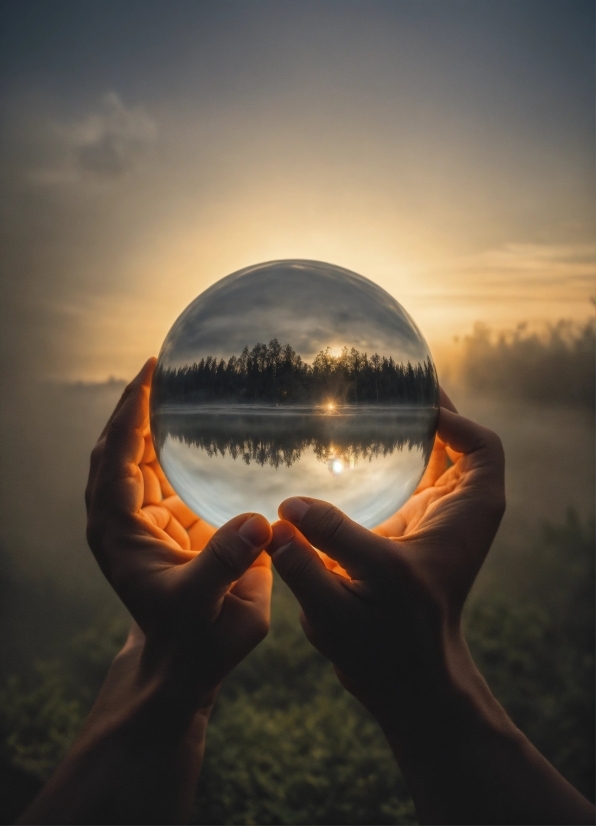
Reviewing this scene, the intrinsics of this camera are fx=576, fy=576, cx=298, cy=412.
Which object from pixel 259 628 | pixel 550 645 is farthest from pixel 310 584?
pixel 550 645

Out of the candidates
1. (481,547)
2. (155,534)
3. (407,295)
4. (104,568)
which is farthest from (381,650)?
(407,295)

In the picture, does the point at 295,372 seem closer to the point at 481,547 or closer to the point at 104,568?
the point at 481,547

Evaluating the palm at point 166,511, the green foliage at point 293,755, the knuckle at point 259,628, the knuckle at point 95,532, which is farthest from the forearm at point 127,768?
the green foliage at point 293,755

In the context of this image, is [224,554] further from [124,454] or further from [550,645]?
[550,645]

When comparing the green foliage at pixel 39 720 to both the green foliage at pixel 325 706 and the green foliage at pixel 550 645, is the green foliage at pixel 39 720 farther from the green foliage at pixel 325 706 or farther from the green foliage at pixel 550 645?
the green foliage at pixel 550 645

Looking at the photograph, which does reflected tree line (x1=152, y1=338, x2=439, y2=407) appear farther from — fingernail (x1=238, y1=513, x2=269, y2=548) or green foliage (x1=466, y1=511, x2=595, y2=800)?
green foliage (x1=466, y1=511, x2=595, y2=800)
